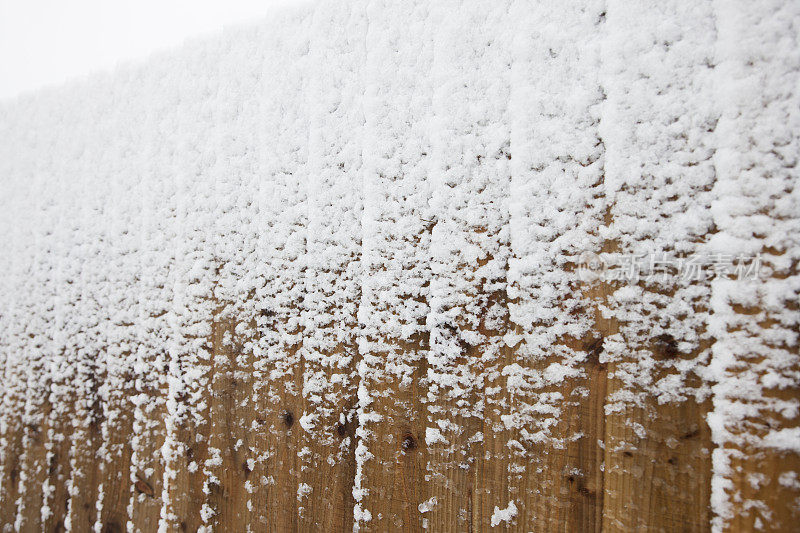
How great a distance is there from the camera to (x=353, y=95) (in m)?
0.98

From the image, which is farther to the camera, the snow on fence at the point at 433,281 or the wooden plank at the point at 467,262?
the wooden plank at the point at 467,262

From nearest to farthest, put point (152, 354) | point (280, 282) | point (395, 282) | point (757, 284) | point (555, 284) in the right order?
point (757, 284), point (555, 284), point (395, 282), point (280, 282), point (152, 354)

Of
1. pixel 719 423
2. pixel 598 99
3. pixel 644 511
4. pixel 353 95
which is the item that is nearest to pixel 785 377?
pixel 719 423

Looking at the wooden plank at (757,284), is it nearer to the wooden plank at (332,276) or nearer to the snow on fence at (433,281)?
the snow on fence at (433,281)

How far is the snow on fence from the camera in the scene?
0.63m

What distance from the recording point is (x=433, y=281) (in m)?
0.84

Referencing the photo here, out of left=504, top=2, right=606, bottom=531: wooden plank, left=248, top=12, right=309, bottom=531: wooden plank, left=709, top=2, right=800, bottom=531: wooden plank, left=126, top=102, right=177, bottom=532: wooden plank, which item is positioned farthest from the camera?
left=126, top=102, right=177, bottom=532: wooden plank

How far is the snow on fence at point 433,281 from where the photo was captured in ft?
2.07

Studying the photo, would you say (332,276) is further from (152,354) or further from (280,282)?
(152,354)

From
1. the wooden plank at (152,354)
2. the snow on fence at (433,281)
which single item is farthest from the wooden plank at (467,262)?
the wooden plank at (152,354)

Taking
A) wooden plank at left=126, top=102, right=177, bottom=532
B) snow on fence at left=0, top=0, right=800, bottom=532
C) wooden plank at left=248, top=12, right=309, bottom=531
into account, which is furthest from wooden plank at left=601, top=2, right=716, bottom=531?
wooden plank at left=126, top=102, right=177, bottom=532

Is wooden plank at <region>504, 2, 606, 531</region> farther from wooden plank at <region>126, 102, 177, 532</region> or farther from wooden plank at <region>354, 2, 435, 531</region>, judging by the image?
wooden plank at <region>126, 102, 177, 532</region>

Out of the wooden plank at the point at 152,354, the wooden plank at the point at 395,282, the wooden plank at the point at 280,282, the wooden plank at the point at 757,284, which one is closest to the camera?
the wooden plank at the point at 757,284

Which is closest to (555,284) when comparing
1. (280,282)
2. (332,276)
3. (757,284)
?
(757,284)
